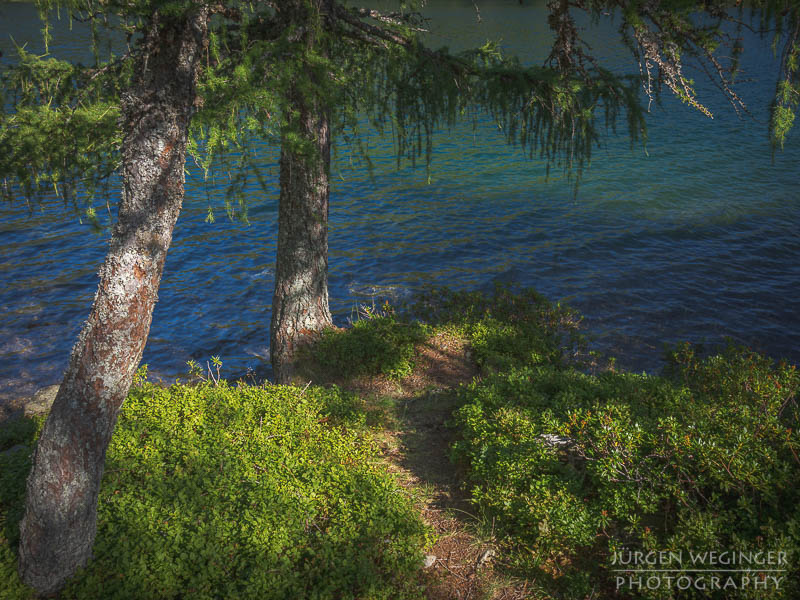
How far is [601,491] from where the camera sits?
5469 mm

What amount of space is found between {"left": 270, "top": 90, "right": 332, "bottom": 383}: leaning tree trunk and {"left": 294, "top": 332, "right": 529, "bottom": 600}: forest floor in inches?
39.5

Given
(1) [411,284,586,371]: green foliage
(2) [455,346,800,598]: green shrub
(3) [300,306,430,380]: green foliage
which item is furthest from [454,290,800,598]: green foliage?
(1) [411,284,586,371]: green foliage

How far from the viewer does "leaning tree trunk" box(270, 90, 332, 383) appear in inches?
341

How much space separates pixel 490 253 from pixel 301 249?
Answer: 9.28m

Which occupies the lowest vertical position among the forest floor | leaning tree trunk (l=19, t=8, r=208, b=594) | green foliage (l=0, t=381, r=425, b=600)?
the forest floor

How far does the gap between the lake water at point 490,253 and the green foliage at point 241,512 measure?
5.20 metres

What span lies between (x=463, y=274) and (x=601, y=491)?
1097cm

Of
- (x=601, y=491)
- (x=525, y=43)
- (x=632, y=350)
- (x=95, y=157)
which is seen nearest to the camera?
(x=601, y=491)

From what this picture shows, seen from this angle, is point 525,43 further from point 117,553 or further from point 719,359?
point 117,553

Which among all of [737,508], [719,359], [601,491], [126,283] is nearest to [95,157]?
[126,283]

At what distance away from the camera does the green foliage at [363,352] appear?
31.5ft

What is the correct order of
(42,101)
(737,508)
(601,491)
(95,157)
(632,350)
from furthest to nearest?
1. (632,350)
2. (42,101)
3. (95,157)
4. (601,491)
5. (737,508)

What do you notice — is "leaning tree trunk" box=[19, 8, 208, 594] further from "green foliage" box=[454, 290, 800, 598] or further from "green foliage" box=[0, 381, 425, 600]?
"green foliage" box=[454, 290, 800, 598]

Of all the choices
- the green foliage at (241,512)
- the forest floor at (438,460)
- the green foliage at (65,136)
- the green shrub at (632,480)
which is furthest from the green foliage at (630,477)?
the green foliage at (65,136)
